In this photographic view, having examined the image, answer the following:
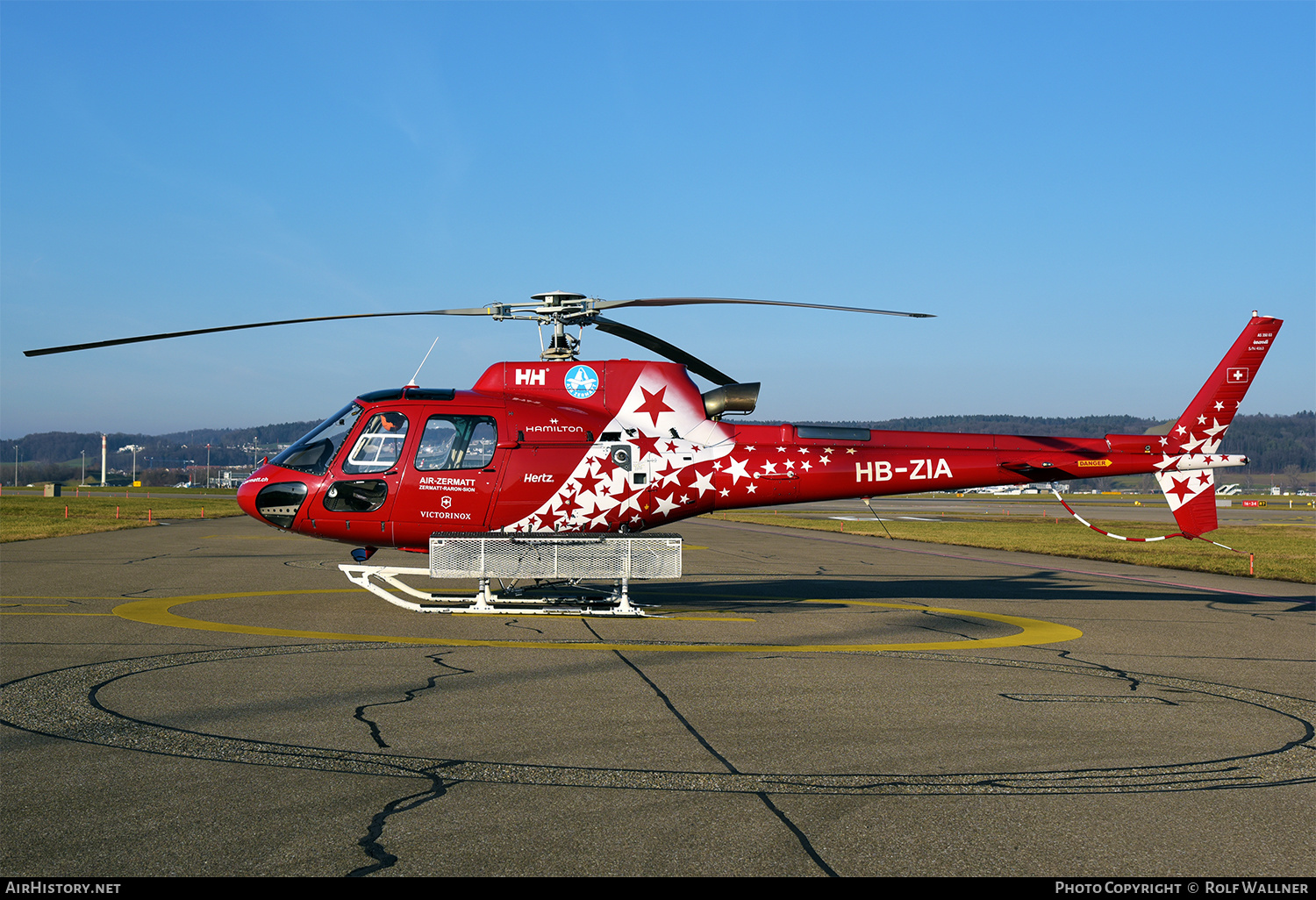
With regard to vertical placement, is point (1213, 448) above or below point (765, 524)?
above

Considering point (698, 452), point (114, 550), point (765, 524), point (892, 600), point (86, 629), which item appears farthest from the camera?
point (765, 524)

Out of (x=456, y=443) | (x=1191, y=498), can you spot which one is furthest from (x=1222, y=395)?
(x=456, y=443)

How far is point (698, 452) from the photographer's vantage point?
14977 millimetres

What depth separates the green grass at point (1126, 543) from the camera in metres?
25.8

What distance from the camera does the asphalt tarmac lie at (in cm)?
479

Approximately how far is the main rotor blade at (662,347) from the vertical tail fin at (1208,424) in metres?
7.26

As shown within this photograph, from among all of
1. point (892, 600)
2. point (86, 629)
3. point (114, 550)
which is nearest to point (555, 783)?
point (86, 629)

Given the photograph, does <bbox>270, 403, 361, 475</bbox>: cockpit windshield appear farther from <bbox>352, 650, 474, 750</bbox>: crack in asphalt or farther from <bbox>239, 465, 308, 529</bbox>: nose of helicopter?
<bbox>352, 650, 474, 750</bbox>: crack in asphalt

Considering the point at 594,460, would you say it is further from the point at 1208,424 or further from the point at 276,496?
the point at 1208,424

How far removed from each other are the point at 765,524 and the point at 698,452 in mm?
36675

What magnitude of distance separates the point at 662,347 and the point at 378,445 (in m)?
4.51

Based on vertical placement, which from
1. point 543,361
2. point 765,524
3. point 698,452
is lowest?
point 765,524

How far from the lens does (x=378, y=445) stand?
14414mm
